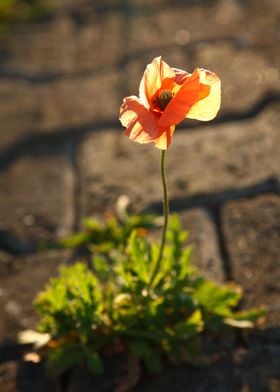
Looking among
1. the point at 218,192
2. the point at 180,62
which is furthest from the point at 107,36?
the point at 218,192

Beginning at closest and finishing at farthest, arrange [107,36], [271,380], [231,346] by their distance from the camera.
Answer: [271,380]
[231,346]
[107,36]

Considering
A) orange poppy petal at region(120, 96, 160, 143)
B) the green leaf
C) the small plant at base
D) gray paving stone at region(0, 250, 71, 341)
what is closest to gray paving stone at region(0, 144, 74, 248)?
gray paving stone at region(0, 250, 71, 341)

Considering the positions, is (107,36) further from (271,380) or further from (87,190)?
(271,380)

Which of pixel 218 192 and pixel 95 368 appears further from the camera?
pixel 218 192

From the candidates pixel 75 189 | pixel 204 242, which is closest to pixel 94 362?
pixel 204 242

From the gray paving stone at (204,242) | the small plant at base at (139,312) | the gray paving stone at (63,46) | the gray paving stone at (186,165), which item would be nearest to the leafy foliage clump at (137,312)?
the small plant at base at (139,312)

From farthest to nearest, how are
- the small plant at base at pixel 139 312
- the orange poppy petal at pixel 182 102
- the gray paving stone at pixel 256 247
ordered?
1. the gray paving stone at pixel 256 247
2. the small plant at base at pixel 139 312
3. the orange poppy petal at pixel 182 102

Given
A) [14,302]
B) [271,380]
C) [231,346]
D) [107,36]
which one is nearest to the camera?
[271,380]

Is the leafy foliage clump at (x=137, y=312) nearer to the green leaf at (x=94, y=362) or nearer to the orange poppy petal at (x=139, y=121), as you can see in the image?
the green leaf at (x=94, y=362)
